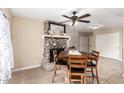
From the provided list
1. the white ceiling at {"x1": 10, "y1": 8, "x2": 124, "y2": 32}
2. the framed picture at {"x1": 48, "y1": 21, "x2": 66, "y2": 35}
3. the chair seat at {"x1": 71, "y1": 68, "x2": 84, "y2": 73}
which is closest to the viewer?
the chair seat at {"x1": 71, "y1": 68, "x2": 84, "y2": 73}

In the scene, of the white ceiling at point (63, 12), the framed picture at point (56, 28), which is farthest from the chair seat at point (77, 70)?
the framed picture at point (56, 28)

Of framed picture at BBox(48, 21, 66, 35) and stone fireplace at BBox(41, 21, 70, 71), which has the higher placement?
framed picture at BBox(48, 21, 66, 35)

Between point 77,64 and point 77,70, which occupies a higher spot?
point 77,64

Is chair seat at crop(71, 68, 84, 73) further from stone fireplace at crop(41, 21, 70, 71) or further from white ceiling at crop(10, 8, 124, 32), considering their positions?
stone fireplace at crop(41, 21, 70, 71)

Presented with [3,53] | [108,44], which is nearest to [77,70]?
[3,53]

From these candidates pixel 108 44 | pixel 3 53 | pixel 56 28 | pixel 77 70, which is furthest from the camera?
pixel 108 44

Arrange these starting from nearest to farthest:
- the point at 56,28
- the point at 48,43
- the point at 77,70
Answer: the point at 77,70 → the point at 48,43 → the point at 56,28

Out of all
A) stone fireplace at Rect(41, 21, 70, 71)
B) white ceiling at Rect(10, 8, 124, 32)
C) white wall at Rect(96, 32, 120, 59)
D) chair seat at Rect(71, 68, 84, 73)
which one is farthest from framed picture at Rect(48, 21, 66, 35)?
white wall at Rect(96, 32, 120, 59)

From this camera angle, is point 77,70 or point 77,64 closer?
point 77,64

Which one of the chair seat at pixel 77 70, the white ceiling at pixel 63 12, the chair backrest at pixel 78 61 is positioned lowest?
the chair seat at pixel 77 70

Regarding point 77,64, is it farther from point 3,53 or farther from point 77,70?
point 3,53

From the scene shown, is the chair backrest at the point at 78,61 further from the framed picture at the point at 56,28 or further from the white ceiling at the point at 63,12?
the framed picture at the point at 56,28

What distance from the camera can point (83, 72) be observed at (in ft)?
8.43
